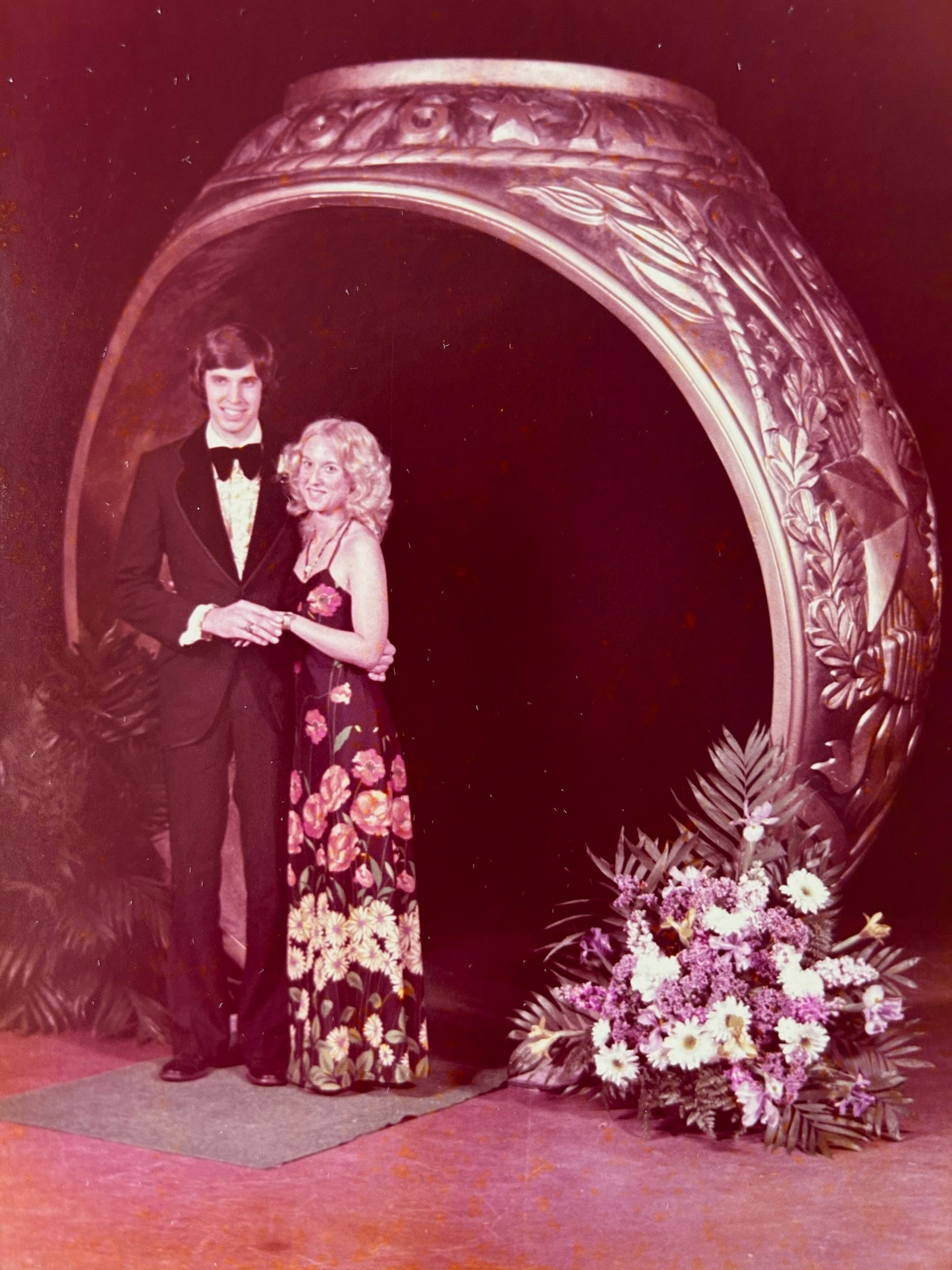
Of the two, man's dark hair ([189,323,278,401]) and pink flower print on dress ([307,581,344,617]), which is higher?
man's dark hair ([189,323,278,401])

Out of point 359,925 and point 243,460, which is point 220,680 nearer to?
point 243,460

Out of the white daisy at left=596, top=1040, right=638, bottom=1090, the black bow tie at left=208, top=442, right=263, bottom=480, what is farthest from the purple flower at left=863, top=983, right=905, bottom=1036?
the black bow tie at left=208, top=442, right=263, bottom=480

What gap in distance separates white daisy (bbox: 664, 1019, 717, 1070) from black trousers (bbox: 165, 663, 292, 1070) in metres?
0.96

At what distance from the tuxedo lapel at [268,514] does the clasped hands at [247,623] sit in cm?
8

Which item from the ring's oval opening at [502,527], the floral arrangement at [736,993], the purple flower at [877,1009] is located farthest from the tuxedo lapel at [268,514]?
the purple flower at [877,1009]

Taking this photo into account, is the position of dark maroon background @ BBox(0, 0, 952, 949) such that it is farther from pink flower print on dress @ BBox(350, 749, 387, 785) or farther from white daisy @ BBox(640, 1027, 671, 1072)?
white daisy @ BBox(640, 1027, 671, 1072)

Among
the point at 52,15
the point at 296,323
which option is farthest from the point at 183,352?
the point at 52,15

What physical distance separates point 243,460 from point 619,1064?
175 centimetres

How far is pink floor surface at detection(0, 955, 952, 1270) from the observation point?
13.3 ft

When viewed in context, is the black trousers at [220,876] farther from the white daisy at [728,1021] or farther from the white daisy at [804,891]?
the white daisy at [804,891]

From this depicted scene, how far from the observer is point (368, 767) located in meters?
4.69

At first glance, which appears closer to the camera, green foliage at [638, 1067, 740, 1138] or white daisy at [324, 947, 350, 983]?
green foliage at [638, 1067, 740, 1138]

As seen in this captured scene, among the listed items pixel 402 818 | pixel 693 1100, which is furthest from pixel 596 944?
pixel 402 818

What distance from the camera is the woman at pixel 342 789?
4652 millimetres
